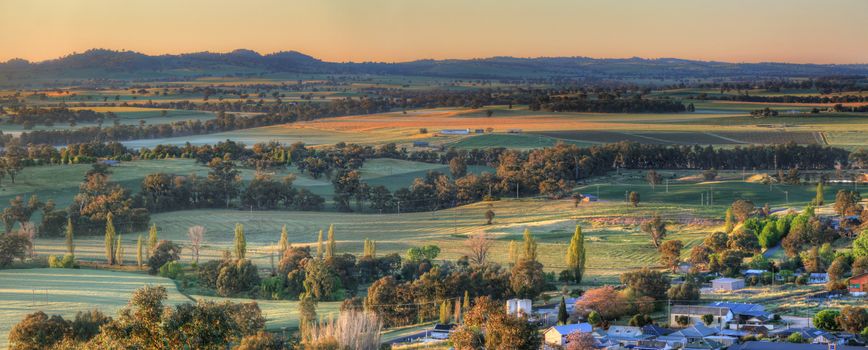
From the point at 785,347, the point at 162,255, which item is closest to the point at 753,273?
the point at 785,347

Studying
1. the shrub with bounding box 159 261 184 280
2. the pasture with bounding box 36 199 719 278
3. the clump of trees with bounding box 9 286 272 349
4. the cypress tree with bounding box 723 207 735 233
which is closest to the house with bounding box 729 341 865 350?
the clump of trees with bounding box 9 286 272 349

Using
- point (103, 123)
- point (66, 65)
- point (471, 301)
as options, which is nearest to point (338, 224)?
point (471, 301)

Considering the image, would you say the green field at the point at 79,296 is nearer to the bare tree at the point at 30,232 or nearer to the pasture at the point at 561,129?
the bare tree at the point at 30,232

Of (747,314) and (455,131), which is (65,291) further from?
(455,131)

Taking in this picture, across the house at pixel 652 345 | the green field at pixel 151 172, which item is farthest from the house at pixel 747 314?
the green field at pixel 151 172

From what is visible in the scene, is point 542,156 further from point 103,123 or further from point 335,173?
point 103,123

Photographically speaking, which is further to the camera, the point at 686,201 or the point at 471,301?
the point at 686,201
